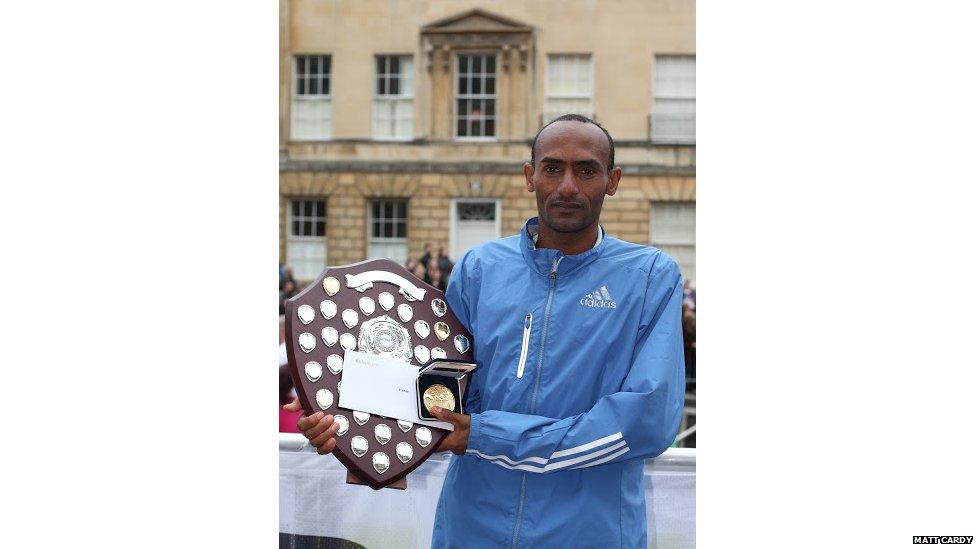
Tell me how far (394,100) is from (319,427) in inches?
706

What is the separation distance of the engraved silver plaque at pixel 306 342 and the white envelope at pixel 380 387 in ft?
0.29

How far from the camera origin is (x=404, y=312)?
2238 millimetres

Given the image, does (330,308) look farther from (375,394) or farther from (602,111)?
(602,111)

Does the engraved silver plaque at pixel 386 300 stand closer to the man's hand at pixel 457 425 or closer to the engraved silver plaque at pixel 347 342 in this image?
the engraved silver plaque at pixel 347 342

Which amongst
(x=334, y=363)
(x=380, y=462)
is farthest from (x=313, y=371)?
(x=380, y=462)

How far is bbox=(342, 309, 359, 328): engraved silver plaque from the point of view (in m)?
2.15

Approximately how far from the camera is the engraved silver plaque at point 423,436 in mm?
2146

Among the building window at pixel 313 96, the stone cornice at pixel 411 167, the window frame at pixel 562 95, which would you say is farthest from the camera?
the building window at pixel 313 96

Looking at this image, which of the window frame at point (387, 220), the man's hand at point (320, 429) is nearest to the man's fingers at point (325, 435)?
the man's hand at point (320, 429)

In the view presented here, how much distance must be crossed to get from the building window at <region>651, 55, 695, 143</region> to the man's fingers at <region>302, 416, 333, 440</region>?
1719 cm

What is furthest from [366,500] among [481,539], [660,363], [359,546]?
[660,363]

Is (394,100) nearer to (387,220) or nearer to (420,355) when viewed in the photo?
(387,220)

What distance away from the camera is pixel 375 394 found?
212 cm

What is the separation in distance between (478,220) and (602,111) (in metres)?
3.44
